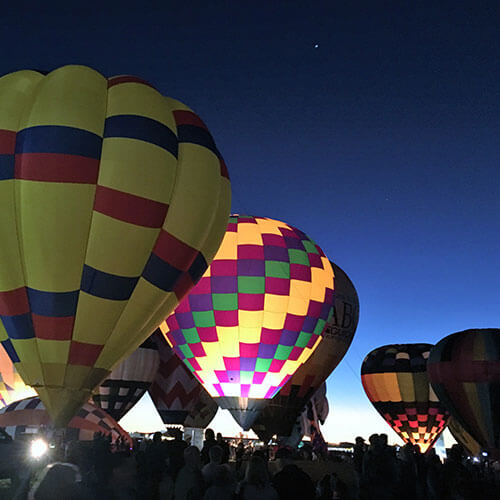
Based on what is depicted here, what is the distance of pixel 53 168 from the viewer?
6.60 meters

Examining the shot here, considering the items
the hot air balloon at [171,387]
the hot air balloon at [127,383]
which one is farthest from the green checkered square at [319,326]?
the hot air balloon at [171,387]

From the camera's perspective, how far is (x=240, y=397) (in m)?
12.0

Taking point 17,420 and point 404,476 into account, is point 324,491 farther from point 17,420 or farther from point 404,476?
point 17,420

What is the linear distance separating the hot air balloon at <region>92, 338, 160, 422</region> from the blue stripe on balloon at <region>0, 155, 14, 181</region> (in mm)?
11129

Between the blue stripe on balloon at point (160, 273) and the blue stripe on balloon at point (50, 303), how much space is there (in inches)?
43.4

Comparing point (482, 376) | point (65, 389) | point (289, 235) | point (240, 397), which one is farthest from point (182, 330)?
point (482, 376)

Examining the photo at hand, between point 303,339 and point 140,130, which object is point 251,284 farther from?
point 140,130

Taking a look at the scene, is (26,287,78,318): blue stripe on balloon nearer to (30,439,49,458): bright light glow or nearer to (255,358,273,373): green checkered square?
(30,439,49,458): bright light glow

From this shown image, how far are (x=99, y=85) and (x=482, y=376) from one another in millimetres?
11080

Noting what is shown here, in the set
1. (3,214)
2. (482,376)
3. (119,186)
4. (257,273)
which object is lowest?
(482,376)

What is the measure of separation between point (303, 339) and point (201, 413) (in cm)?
1018

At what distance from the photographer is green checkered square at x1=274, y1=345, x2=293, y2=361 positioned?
12.4 m

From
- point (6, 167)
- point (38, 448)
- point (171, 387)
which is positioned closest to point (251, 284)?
point (38, 448)

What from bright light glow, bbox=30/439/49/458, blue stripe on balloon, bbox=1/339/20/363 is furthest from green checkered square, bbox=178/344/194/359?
blue stripe on balloon, bbox=1/339/20/363
